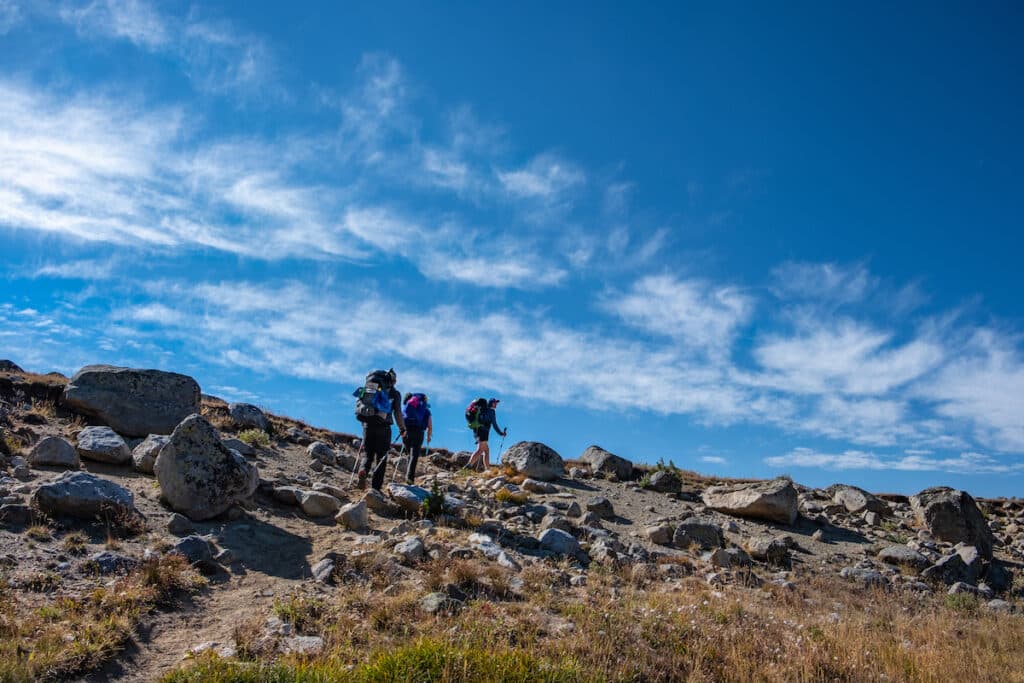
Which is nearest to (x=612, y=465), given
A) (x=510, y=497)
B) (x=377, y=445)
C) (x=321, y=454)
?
(x=510, y=497)

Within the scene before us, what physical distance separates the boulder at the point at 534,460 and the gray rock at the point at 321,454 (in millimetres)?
6449

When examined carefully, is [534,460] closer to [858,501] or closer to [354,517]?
[354,517]

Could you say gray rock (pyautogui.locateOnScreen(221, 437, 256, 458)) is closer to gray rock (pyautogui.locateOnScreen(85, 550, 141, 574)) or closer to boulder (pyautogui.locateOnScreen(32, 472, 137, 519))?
boulder (pyautogui.locateOnScreen(32, 472, 137, 519))

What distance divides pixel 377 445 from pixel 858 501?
18.1 metres

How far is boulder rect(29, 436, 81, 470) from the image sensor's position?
1205cm

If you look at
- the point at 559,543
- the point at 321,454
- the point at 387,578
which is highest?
the point at 321,454

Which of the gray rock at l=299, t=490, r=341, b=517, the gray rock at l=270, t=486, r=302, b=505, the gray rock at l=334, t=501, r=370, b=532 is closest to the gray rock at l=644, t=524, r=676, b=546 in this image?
the gray rock at l=334, t=501, r=370, b=532

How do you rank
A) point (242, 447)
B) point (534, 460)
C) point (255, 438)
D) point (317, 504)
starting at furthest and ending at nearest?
point (534, 460)
point (255, 438)
point (242, 447)
point (317, 504)

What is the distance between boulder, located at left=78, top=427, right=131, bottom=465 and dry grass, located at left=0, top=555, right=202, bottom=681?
5.67m

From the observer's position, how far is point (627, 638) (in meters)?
8.12

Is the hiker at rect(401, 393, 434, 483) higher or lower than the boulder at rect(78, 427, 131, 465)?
higher

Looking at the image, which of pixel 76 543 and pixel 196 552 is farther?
pixel 196 552

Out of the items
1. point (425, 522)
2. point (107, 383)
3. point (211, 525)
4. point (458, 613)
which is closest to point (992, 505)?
point (425, 522)

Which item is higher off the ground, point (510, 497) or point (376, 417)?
point (376, 417)
